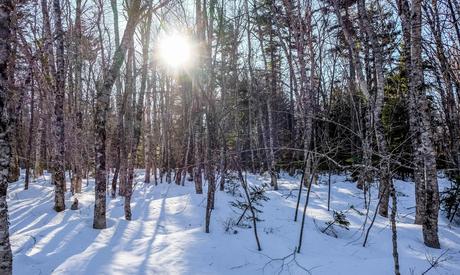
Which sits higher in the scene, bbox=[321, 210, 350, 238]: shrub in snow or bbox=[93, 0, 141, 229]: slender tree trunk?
bbox=[93, 0, 141, 229]: slender tree trunk

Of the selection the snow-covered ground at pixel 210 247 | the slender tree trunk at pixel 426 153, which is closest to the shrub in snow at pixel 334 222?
the snow-covered ground at pixel 210 247

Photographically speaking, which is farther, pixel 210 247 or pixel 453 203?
A: pixel 453 203

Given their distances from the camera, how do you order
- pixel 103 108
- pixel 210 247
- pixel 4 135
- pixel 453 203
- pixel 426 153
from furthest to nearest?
pixel 453 203, pixel 103 108, pixel 426 153, pixel 210 247, pixel 4 135

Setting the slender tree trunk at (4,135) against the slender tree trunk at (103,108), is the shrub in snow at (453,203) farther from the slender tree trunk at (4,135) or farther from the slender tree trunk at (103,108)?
the slender tree trunk at (4,135)

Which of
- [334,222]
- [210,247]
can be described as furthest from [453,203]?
[210,247]

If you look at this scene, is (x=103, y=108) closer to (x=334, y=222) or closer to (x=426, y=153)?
(x=334, y=222)

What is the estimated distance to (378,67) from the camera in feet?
30.4

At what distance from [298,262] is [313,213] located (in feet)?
12.6

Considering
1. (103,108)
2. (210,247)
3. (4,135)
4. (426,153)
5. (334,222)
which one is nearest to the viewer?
(4,135)

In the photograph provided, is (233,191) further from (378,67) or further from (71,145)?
(71,145)

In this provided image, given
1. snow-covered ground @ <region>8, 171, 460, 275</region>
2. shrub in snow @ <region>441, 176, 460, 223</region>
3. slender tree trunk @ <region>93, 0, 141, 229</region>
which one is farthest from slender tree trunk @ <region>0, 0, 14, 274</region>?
shrub in snow @ <region>441, 176, 460, 223</region>

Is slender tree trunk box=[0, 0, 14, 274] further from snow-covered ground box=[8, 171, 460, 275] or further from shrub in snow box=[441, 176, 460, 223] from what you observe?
shrub in snow box=[441, 176, 460, 223]

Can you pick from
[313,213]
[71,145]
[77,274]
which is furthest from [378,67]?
[71,145]

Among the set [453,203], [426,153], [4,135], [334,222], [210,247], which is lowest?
[210,247]
